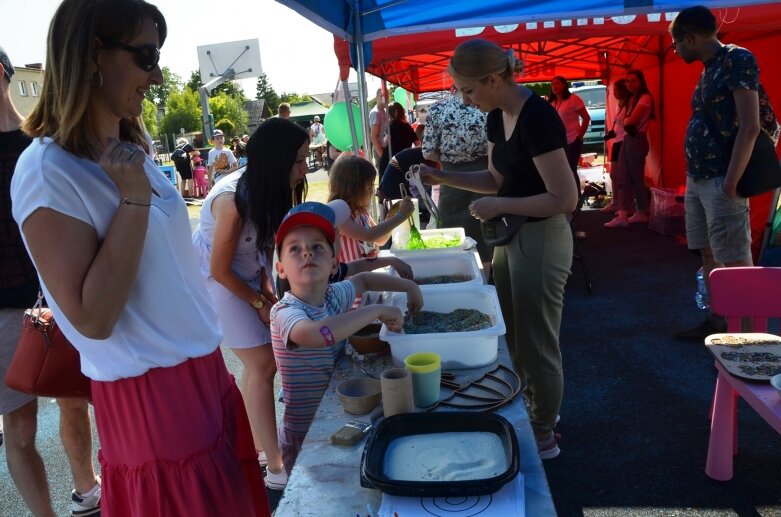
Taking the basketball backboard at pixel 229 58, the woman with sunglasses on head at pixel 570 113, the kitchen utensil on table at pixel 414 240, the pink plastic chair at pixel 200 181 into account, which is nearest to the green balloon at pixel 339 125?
the woman with sunglasses on head at pixel 570 113

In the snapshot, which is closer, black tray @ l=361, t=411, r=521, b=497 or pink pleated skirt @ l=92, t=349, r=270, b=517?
black tray @ l=361, t=411, r=521, b=497

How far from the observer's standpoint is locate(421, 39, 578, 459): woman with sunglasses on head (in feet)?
6.81

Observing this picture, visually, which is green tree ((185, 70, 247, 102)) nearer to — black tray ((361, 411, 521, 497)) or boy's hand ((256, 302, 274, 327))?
boy's hand ((256, 302, 274, 327))

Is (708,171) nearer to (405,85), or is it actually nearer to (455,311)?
(455,311)

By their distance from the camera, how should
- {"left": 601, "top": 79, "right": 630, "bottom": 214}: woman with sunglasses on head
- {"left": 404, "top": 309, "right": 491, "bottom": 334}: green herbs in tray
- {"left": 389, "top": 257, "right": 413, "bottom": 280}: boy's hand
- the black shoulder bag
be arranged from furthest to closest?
{"left": 601, "top": 79, "right": 630, "bottom": 214}: woman with sunglasses on head
{"left": 389, "top": 257, "right": 413, "bottom": 280}: boy's hand
the black shoulder bag
{"left": 404, "top": 309, "right": 491, "bottom": 334}: green herbs in tray

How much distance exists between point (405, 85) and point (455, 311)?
868 centimetres

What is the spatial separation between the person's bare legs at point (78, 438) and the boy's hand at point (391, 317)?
1.39 metres

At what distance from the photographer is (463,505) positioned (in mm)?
1055

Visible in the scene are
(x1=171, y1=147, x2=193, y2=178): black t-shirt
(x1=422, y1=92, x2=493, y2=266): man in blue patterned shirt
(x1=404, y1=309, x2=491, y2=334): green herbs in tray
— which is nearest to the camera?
(x1=404, y1=309, x2=491, y2=334): green herbs in tray

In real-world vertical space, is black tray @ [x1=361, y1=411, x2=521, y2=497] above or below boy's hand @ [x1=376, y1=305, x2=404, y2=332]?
below

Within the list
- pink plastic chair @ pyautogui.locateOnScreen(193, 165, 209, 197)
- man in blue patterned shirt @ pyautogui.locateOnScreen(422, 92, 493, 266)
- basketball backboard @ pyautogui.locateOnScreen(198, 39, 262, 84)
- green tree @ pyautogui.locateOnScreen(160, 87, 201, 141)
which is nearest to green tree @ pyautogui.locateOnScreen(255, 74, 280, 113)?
green tree @ pyautogui.locateOnScreen(160, 87, 201, 141)

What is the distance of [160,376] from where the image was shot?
131cm

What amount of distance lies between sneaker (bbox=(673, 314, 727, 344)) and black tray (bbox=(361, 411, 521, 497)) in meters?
3.01

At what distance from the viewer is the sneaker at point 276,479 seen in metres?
2.44
